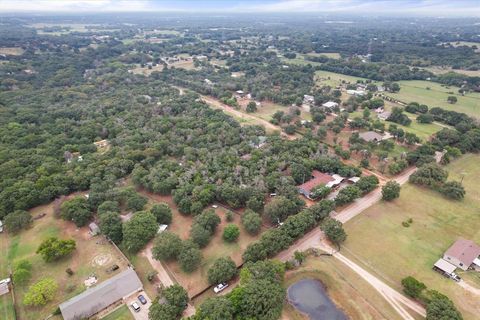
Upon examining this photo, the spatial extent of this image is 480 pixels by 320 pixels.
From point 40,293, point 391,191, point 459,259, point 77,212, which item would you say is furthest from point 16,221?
Result: point 459,259

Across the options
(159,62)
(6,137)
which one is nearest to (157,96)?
(6,137)

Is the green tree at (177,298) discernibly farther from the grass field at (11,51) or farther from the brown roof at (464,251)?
the grass field at (11,51)

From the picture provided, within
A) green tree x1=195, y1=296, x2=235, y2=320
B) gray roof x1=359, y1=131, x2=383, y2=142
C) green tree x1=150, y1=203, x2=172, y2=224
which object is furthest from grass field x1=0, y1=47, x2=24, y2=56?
green tree x1=195, y1=296, x2=235, y2=320

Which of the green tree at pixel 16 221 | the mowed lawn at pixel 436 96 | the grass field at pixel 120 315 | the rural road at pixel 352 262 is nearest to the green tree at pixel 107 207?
the green tree at pixel 16 221

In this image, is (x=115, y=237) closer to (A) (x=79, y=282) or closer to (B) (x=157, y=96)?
(A) (x=79, y=282)

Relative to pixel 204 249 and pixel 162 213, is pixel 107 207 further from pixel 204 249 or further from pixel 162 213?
pixel 204 249

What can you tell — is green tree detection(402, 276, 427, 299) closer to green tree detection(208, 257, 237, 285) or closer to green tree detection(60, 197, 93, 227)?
green tree detection(208, 257, 237, 285)

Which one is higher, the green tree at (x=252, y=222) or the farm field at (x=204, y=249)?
the green tree at (x=252, y=222)
